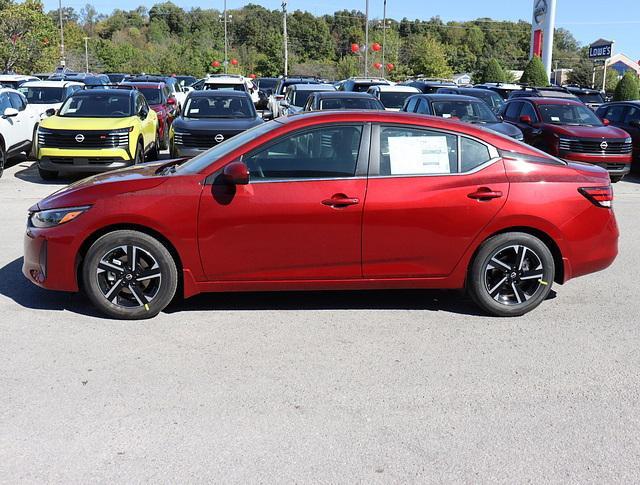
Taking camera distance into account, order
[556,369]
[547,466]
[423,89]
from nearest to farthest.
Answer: [547,466], [556,369], [423,89]

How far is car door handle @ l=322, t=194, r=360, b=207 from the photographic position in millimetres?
5582

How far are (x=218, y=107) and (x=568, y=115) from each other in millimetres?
7608

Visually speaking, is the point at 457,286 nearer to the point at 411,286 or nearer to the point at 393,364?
the point at 411,286

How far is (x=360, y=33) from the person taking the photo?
11238 centimetres

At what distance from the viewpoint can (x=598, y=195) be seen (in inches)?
238

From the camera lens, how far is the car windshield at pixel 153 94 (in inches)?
741

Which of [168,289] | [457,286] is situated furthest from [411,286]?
[168,289]

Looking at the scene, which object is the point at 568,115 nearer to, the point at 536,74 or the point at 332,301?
the point at 332,301

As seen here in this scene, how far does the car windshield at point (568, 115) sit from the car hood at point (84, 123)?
884 cm

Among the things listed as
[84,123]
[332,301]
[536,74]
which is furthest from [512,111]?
[536,74]

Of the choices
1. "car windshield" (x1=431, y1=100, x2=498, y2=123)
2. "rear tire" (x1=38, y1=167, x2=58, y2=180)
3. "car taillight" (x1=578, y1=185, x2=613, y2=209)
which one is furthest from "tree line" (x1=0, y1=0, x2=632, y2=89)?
"car taillight" (x1=578, y1=185, x2=613, y2=209)

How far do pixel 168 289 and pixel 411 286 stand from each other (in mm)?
1944

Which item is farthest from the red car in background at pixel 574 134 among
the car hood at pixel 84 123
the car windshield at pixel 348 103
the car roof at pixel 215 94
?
the car hood at pixel 84 123

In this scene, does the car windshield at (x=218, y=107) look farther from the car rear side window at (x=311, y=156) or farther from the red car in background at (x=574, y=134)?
the car rear side window at (x=311, y=156)
